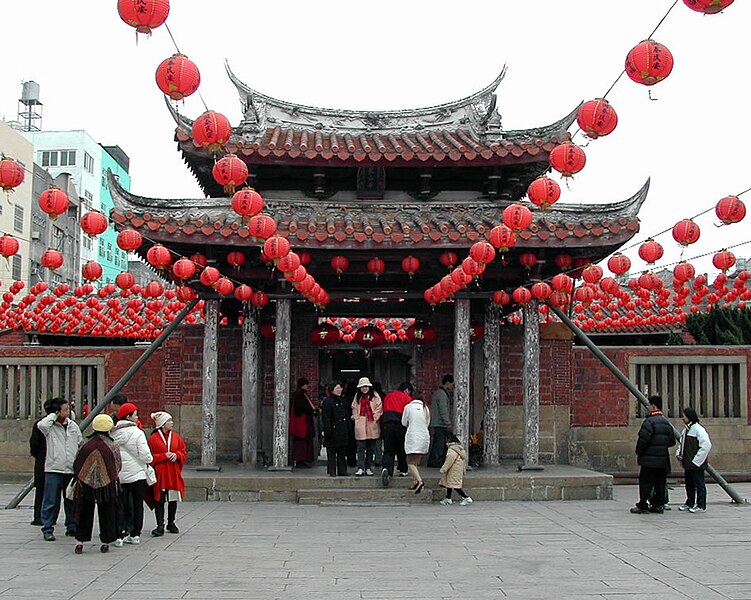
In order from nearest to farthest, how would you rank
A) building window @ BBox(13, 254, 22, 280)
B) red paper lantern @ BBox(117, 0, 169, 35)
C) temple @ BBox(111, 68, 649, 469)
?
red paper lantern @ BBox(117, 0, 169, 35), temple @ BBox(111, 68, 649, 469), building window @ BBox(13, 254, 22, 280)

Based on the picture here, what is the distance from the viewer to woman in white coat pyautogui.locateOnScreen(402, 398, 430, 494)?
13.0 metres

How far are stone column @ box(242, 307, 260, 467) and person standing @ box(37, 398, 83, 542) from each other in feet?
13.9

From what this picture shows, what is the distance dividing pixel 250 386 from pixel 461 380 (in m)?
3.39

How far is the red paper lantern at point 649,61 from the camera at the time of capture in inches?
318

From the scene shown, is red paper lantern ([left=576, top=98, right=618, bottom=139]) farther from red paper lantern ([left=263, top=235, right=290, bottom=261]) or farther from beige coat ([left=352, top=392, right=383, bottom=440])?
beige coat ([left=352, top=392, right=383, bottom=440])

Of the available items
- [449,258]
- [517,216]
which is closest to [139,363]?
[449,258]

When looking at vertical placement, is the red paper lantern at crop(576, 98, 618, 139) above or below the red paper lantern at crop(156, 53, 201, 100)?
below

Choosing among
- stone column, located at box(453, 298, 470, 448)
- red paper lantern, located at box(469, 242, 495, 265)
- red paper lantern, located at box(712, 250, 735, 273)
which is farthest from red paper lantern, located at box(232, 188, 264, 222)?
red paper lantern, located at box(712, 250, 735, 273)

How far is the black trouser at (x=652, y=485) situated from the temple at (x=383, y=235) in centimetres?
215

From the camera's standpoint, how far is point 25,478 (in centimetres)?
1605

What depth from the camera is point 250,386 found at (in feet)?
47.3

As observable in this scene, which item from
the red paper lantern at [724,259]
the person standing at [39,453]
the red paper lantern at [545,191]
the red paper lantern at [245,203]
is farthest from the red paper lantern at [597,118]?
the red paper lantern at [724,259]

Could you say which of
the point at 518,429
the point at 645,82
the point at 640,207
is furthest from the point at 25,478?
the point at 645,82

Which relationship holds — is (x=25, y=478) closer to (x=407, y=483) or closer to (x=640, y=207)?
→ (x=407, y=483)
